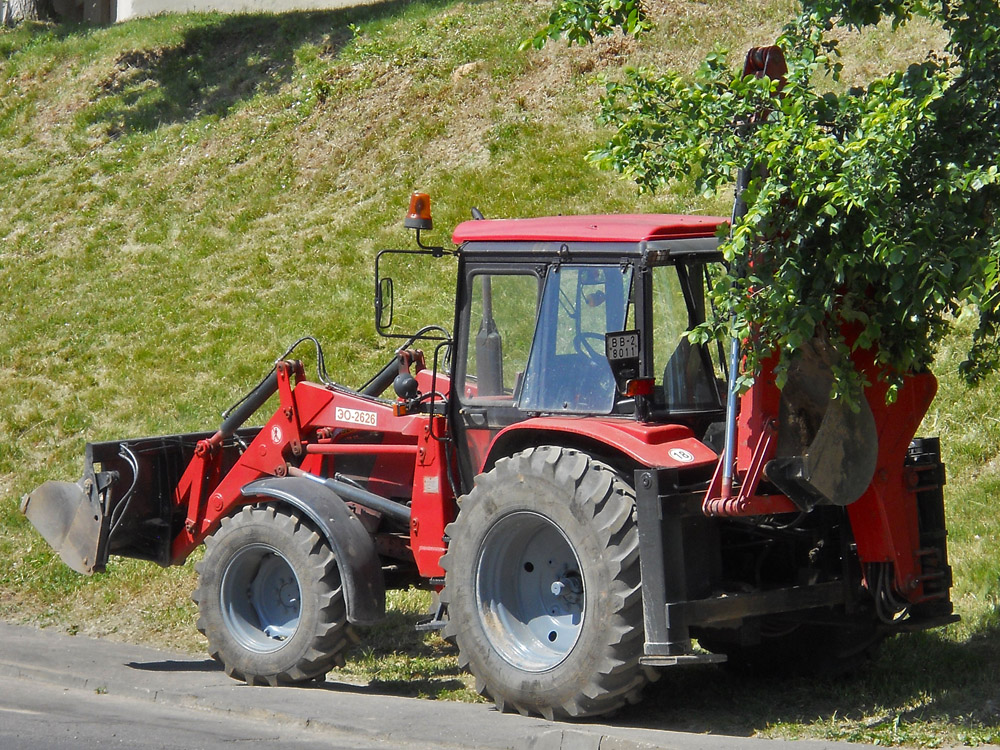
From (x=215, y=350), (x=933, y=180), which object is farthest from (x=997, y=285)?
(x=215, y=350)

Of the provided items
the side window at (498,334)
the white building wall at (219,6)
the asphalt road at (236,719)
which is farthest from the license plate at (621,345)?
the white building wall at (219,6)

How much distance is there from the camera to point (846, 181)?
211 inches

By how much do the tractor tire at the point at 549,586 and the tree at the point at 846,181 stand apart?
3.60ft

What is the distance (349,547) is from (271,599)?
0.98 metres

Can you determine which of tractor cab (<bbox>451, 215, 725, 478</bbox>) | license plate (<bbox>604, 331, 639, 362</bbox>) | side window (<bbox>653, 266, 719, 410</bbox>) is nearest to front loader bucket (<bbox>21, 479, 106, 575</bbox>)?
tractor cab (<bbox>451, 215, 725, 478</bbox>)

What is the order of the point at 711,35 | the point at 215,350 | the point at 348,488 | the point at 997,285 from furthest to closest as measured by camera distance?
the point at 711,35 < the point at 215,350 < the point at 348,488 < the point at 997,285

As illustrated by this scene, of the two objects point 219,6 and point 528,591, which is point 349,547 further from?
point 219,6

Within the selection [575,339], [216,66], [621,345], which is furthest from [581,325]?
[216,66]

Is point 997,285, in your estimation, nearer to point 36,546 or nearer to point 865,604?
point 865,604

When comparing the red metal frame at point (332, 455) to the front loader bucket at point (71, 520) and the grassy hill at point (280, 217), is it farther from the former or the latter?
the grassy hill at point (280, 217)

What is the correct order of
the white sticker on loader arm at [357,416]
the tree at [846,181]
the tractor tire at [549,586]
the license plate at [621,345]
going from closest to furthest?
1. the tree at [846,181]
2. the tractor tire at [549,586]
3. the license plate at [621,345]
4. the white sticker on loader arm at [357,416]

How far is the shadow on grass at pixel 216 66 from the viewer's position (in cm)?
2125

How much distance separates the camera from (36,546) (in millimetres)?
11273

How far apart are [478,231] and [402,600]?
351cm
